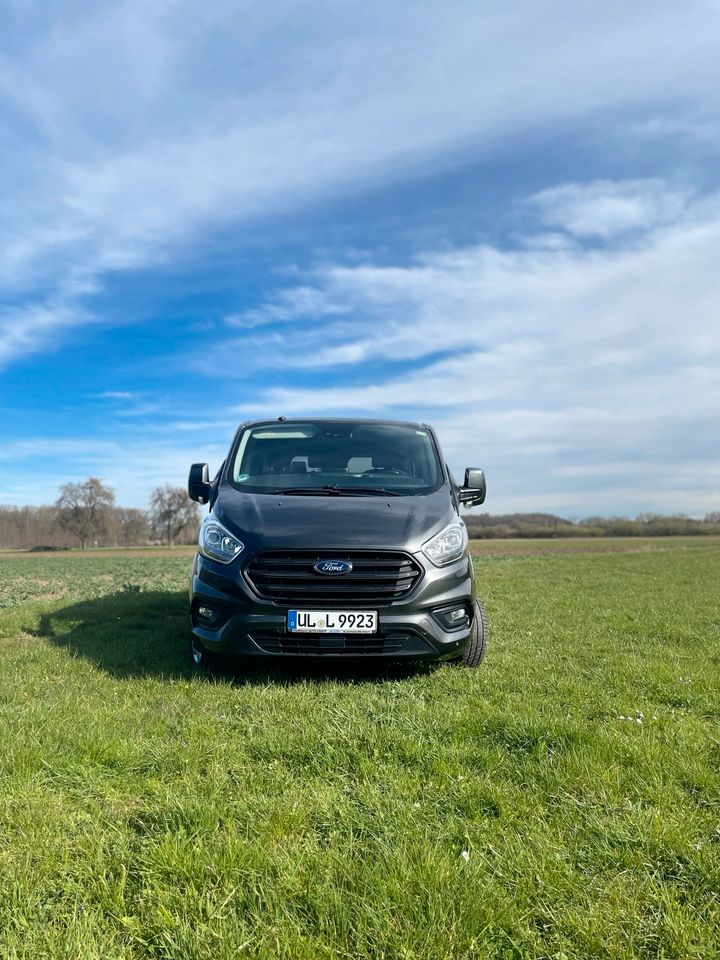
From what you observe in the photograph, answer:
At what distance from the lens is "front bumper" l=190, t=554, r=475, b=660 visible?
4.80 meters

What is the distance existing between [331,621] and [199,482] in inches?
94.6

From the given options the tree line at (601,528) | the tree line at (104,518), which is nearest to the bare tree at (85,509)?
the tree line at (104,518)

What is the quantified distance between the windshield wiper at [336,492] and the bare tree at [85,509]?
289ft

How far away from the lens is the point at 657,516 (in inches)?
3270

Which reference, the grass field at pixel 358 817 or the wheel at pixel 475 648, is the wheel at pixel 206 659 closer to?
the grass field at pixel 358 817

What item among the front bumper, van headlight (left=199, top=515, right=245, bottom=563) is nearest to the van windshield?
van headlight (left=199, top=515, right=245, bottom=563)

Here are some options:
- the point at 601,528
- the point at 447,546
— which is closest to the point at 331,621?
the point at 447,546

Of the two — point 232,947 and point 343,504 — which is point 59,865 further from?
point 343,504

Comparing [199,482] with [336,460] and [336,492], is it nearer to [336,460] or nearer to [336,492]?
[336,460]

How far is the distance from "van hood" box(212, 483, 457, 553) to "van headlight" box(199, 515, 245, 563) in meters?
0.06

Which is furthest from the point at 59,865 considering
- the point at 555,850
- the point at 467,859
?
the point at 555,850

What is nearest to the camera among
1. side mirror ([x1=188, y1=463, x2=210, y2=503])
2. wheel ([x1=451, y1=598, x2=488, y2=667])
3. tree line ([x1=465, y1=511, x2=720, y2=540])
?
wheel ([x1=451, y1=598, x2=488, y2=667])

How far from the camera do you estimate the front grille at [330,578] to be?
4.84 m

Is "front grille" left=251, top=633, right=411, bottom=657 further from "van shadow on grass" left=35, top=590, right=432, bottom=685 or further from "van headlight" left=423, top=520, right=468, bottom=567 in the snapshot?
"van headlight" left=423, top=520, right=468, bottom=567
